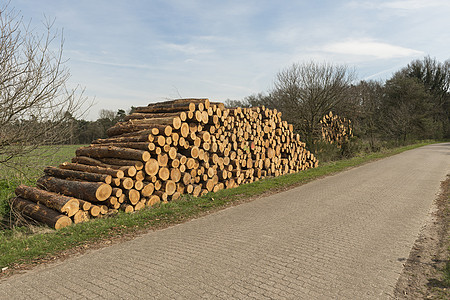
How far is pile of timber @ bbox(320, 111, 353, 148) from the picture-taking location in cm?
2095

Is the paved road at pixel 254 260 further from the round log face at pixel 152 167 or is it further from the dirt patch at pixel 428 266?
the round log face at pixel 152 167

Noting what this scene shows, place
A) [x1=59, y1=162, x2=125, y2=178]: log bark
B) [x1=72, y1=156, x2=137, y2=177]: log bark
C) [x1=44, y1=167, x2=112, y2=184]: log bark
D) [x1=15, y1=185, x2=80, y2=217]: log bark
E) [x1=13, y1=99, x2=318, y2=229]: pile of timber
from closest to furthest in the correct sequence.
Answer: [x1=15, y1=185, x2=80, y2=217]: log bark < [x1=13, y1=99, x2=318, y2=229]: pile of timber < [x1=44, y1=167, x2=112, y2=184]: log bark < [x1=59, y1=162, x2=125, y2=178]: log bark < [x1=72, y1=156, x2=137, y2=177]: log bark

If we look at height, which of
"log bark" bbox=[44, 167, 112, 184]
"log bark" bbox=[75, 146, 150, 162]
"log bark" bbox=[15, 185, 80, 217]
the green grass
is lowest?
the green grass

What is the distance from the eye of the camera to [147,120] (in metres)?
9.17

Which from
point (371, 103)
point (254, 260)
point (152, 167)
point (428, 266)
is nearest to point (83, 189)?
point (152, 167)

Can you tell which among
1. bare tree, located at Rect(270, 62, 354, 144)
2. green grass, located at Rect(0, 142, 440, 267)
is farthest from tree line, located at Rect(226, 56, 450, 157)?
green grass, located at Rect(0, 142, 440, 267)

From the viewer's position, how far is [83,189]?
22.0 ft

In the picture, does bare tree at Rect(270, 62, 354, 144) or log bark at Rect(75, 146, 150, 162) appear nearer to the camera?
log bark at Rect(75, 146, 150, 162)

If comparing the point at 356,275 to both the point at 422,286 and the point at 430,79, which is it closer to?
the point at 422,286

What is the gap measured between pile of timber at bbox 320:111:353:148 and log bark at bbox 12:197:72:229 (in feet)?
56.3

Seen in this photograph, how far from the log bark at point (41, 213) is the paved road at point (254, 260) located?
1741 millimetres

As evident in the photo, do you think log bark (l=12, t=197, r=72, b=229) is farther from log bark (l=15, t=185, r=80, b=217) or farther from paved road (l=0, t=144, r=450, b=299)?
paved road (l=0, t=144, r=450, b=299)

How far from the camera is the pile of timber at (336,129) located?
2095 cm

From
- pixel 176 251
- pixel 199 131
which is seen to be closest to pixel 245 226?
pixel 176 251
